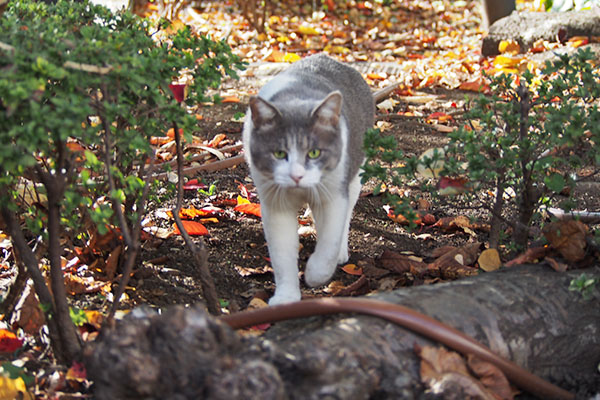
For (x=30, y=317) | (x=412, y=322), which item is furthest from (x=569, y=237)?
(x=30, y=317)

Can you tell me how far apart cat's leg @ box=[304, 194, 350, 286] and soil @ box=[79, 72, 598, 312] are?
13 cm

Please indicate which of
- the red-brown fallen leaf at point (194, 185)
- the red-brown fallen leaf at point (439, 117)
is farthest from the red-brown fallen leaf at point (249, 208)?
the red-brown fallen leaf at point (439, 117)

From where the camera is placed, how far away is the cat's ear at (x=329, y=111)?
279 cm

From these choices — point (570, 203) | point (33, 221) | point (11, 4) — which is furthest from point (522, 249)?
point (11, 4)

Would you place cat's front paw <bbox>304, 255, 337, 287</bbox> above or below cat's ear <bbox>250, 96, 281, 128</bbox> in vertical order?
below

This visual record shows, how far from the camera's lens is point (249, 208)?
13.1 feet

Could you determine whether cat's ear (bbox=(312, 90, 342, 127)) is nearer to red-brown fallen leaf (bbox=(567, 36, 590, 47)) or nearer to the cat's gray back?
the cat's gray back

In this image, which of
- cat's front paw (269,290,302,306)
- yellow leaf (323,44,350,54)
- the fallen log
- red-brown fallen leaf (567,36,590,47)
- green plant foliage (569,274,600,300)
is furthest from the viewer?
yellow leaf (323,44,350,54)

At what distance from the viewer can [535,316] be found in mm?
2281

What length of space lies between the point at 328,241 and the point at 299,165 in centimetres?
44

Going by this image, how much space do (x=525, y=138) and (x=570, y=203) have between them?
0.31m

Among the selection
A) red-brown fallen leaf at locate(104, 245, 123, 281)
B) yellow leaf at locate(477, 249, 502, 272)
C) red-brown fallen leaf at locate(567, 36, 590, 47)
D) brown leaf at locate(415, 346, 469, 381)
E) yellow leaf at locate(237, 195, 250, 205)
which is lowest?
yellow leaf at locate(477, 249, 502, 272)

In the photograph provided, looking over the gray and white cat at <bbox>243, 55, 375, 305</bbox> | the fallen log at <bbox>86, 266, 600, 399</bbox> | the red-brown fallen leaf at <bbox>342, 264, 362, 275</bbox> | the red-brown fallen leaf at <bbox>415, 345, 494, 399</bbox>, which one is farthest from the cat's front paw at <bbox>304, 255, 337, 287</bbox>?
the red-brown fallen leaf at <bbox>415, 345, 494, 399</bbox>

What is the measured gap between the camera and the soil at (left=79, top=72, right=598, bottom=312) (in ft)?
10.1
